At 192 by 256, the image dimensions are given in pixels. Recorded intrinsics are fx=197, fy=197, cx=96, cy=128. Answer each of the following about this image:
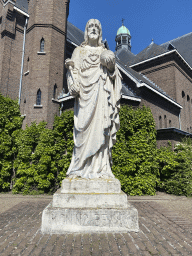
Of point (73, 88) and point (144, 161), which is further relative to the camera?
point (144, 161)

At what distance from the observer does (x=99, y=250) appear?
2.62 m

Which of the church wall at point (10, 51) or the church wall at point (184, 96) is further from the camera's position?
the church wall at point (184, 96)

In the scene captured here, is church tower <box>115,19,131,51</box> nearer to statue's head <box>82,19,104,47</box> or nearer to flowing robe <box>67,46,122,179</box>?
statue's head <box>82,19,104,47</box>

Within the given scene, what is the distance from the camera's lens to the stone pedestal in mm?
3145

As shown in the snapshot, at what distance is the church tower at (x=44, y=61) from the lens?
1417 centimetres

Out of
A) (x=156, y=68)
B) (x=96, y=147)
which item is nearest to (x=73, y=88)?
(x=96, y=147)

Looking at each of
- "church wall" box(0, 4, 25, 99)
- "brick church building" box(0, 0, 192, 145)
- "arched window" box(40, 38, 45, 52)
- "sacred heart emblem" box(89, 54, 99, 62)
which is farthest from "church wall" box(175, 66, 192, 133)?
"sacred heart emblem" box(89, 54, 99, 62)

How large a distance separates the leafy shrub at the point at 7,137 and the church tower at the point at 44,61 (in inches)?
96.3

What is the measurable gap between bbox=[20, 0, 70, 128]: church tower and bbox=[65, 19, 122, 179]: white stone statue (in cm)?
1045

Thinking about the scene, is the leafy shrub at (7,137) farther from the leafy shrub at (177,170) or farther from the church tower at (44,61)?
the leafy shrub at (177,170)

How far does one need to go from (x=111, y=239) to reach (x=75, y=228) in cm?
60

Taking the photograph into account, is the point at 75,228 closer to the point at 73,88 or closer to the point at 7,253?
the point at 7,253

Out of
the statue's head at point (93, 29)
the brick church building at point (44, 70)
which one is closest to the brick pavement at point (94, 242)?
A: the statue's head at point (93, 29)

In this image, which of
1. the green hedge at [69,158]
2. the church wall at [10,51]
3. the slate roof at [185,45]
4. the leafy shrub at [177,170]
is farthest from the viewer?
the slate roof at [185,45]
